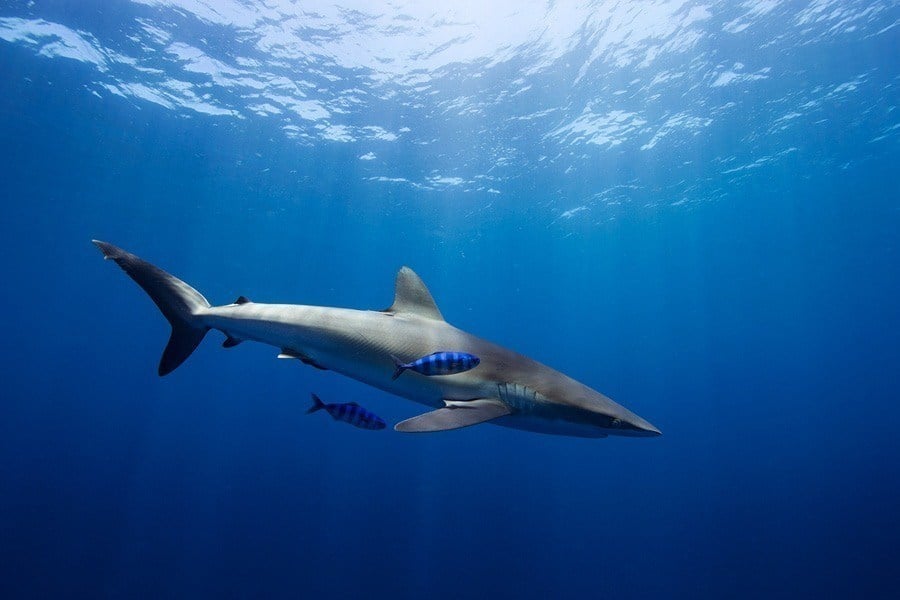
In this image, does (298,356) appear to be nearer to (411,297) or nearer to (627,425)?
(411,297)

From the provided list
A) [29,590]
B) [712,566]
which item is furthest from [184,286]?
[712,566]

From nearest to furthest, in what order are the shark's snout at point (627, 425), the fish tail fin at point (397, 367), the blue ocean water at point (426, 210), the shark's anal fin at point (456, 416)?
the shark's anal fin at point (456, 416), the shark's snout at point (627, 425), the fish tail fin at point (397, 367), the blue ocean water at point (426, 210)

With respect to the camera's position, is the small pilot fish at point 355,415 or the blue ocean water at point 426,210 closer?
the small pilot fish at point 355,415

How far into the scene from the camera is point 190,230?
114 feet

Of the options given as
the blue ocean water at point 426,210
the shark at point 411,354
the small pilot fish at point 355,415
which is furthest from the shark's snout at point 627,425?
the blue ocean water at point 426,210

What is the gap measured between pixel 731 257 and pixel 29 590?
65845 mm

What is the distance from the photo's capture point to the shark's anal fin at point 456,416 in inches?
136

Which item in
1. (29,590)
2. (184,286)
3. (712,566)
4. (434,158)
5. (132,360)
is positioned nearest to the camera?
(184,286)

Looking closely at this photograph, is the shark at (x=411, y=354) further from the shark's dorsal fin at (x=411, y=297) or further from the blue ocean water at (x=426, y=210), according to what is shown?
the blue ocean water at (x=426, y=210)

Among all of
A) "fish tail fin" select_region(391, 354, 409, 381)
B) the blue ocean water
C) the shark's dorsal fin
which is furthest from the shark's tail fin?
the blue ocean water

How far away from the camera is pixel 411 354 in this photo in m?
4.57

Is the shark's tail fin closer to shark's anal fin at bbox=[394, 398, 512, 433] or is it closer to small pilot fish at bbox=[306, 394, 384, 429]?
small pilot fish at bbox=[306, 394, 384, 429]

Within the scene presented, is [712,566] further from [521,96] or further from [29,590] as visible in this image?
[29,590]

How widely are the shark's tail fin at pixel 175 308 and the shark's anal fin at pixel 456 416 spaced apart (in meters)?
3.38
